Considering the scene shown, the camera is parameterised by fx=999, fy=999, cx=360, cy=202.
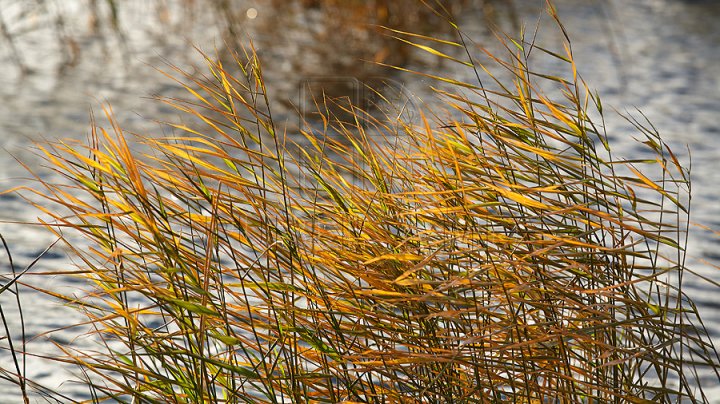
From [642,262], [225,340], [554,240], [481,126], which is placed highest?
[642,262]

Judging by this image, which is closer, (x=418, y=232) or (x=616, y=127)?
(x=418, y=232)

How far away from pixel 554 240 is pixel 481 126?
28 cm

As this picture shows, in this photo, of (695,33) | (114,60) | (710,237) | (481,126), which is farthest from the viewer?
(695,33)

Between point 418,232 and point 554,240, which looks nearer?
point 554,240

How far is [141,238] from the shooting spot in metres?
1.70

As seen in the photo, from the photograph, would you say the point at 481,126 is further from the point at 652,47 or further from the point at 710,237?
the point at 652,47

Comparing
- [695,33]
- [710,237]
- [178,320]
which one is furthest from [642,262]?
[695,33]

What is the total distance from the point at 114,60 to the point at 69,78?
56 centimetres

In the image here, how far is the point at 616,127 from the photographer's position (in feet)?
20.9

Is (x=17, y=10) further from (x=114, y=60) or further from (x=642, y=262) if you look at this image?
(x=642, y=262)

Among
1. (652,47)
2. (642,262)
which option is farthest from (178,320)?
(652,47)

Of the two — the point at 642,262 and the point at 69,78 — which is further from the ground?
the point at 69,78

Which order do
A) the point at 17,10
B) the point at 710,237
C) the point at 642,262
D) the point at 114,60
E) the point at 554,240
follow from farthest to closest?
the point at 17,10, the point at 114,60, the point at 710,237, the point at 642,262, the point at 554,240

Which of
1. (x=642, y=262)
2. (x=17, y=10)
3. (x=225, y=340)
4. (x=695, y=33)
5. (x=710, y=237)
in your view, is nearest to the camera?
(x=225, y=340)
